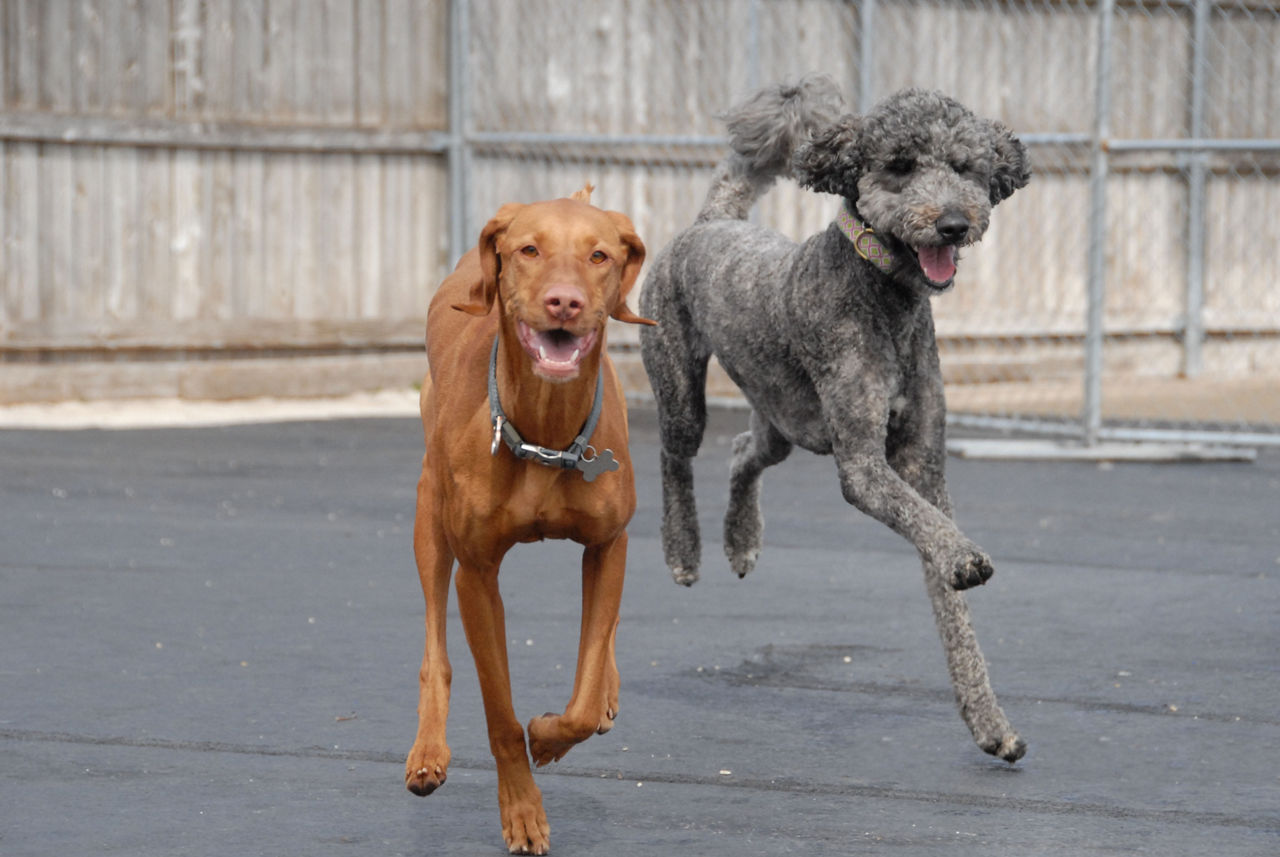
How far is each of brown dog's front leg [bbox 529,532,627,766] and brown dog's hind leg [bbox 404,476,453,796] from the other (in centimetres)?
25

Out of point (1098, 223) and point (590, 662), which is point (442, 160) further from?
point (590, 662)

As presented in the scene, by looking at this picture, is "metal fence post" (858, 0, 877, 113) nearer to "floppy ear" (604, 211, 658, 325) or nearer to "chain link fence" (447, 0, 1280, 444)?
"chain link fence" (447, 0, 1280, 444)

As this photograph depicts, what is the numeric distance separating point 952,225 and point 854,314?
1.73 feet

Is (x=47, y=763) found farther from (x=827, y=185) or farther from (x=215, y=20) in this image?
(x=215, y=20)

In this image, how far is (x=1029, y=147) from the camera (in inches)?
610

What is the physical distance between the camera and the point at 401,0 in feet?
45.3

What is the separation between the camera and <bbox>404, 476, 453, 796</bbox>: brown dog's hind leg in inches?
167

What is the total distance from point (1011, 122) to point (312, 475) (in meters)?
7.42

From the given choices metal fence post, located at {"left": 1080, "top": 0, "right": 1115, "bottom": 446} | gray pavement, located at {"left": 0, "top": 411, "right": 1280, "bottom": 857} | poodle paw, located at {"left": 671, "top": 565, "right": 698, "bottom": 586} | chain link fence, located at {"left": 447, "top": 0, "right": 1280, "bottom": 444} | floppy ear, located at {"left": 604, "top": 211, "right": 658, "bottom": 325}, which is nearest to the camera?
floppy ear, located at {"left": 604, "top": 211, "right": 658, "bottom": 325}

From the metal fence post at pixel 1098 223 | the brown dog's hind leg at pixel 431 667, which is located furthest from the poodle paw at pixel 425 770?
the metal fence post at pixel 1098 223

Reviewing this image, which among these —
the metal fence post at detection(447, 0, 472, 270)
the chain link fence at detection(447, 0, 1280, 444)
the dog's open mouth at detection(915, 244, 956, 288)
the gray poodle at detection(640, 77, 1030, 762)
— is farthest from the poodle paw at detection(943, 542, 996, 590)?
the metal fence post at detection(447, 0, 472, 270)

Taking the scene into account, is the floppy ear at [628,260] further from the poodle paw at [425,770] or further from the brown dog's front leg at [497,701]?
the poodle paw at [425,770]

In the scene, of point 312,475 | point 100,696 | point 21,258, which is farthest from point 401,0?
point 100,696

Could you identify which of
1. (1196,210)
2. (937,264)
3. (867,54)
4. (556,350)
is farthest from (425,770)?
(1196,210)
